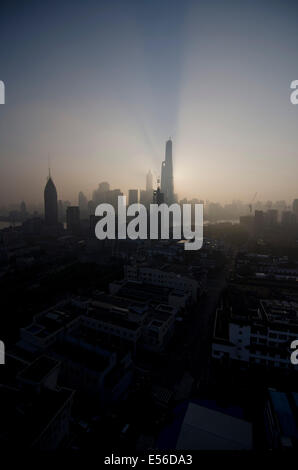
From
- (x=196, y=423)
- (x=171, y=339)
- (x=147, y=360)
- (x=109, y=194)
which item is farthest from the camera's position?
→ (x=109, y=194)

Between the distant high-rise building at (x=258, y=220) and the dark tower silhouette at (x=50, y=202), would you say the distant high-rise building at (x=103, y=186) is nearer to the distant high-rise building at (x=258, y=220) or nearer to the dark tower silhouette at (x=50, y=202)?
the dark tower silhouette at (x=50, y=202)

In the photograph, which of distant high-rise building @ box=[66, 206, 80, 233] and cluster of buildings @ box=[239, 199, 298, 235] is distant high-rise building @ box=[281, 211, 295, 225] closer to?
cluster of buildings @ box=[239, 199, 298, 235]

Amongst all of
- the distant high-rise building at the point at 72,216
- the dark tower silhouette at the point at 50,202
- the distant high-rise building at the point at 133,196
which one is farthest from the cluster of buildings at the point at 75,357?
the distant high-rise building at the point at 133,196

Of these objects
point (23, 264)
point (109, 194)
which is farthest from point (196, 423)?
point (109, 194)

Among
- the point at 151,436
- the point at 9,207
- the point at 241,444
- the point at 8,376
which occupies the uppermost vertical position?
the point at 9,207

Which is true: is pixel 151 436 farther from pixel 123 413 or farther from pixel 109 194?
pixel 109 194

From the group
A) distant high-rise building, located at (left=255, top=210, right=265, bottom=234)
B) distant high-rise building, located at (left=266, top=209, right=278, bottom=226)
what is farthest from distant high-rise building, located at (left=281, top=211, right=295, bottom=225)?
distant high-rise building, located at (left=255, top=210, right=265, bottom=234)

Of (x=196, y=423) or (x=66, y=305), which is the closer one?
(x=196, y=423)
